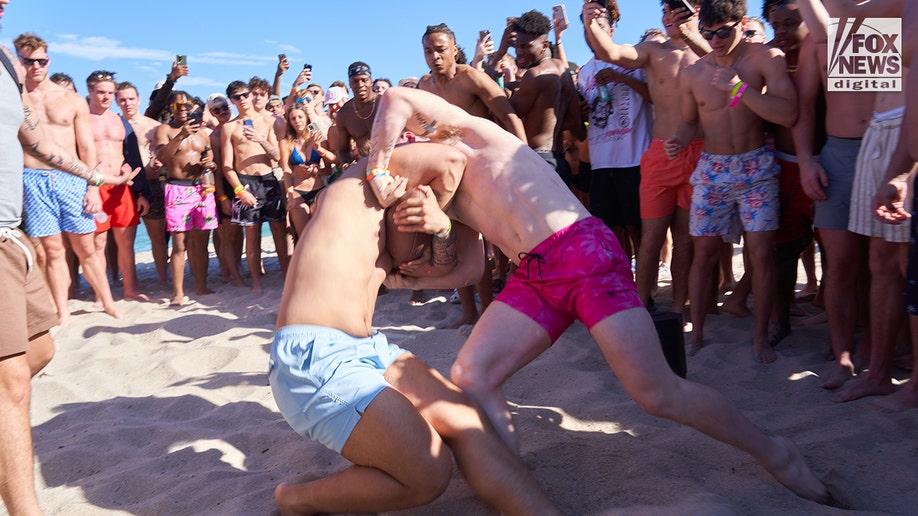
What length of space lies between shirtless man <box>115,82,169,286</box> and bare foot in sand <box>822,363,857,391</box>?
6.80 m

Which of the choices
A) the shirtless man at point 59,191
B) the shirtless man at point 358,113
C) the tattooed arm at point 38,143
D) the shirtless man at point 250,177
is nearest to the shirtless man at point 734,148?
the shirtless man at point 358,113

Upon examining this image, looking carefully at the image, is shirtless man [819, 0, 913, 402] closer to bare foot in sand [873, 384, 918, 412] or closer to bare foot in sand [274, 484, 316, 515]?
bare foot in sand [873, 384, 918, 412]

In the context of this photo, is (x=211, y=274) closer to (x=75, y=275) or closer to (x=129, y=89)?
(x=75, y=275)

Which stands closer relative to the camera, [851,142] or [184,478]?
[184,478]

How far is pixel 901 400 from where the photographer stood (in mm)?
3139

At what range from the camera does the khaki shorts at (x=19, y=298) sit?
2461 millimetres

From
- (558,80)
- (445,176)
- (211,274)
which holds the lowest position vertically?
(211,274)

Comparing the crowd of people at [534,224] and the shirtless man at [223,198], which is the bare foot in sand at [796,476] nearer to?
the crowd of people at [534,224]

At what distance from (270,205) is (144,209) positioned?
4.48 ft

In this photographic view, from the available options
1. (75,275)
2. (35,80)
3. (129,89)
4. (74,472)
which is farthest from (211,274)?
(74,472)

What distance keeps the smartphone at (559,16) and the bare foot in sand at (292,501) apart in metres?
4.87

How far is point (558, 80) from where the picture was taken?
5359mm

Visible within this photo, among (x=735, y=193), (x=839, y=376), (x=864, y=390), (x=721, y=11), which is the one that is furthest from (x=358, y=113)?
(x=864, y=390)

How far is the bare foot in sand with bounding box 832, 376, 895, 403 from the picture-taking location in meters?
3.32
